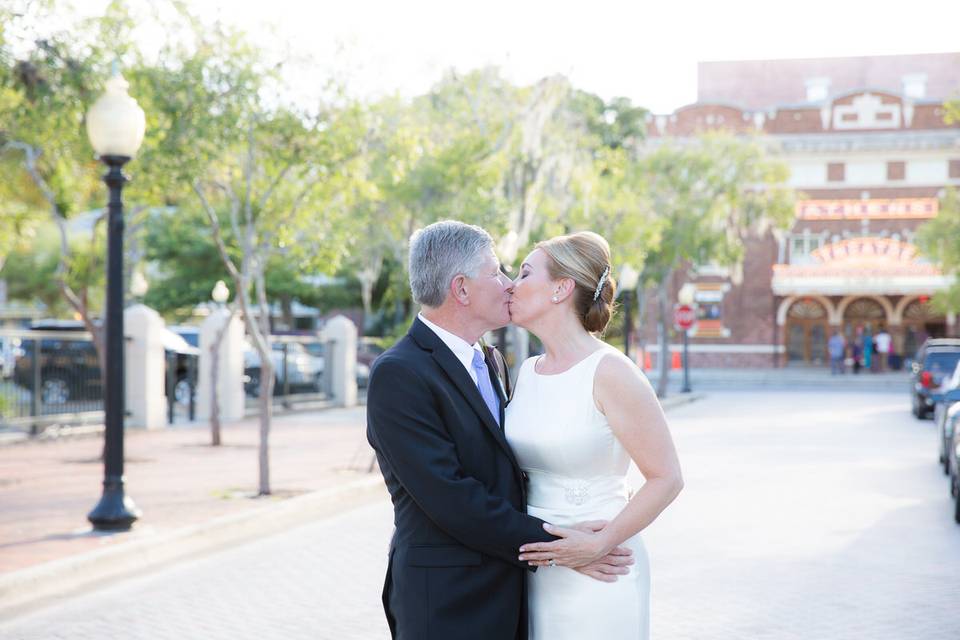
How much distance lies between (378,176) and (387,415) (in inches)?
888

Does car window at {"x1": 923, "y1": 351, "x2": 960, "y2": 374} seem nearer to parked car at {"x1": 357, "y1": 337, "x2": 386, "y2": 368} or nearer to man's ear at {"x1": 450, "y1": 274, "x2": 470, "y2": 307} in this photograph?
parked car at {"x1": 357, "y1": 337, "x2": 386, "y2": 368}

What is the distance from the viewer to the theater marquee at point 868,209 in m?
50.5

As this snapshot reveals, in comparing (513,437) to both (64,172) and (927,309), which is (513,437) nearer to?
(64,172)

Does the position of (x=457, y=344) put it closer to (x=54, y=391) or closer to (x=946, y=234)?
(x=54, y=391)

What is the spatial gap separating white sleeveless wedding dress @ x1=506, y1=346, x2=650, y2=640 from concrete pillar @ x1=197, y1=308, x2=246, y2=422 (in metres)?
22.1

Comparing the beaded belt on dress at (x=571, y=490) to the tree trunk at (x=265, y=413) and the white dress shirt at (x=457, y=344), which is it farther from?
the tree trunk at (x=265, y=413)

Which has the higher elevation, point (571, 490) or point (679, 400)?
point (571, 490)

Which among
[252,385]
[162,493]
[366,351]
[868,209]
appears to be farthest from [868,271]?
[162,493]

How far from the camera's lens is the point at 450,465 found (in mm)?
3301

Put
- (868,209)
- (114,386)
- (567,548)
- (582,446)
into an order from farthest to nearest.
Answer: (868,209)
(114,386)
(582,446)
(567,548)

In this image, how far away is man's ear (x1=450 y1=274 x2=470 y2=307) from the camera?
3.48 m

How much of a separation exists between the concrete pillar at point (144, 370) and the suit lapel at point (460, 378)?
20001 millimetres

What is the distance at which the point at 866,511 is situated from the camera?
1202 centimetres

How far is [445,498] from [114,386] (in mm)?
7541
